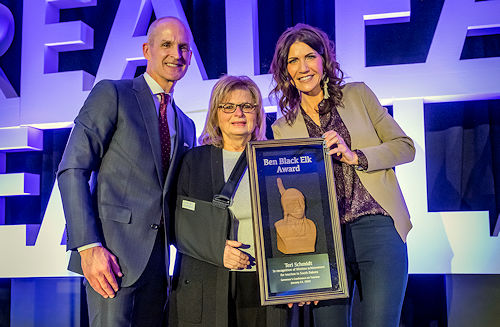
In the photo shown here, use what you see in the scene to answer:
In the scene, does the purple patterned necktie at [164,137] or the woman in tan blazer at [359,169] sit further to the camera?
A: the purple patterned necktie at [164,137]

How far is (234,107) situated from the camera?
1.80 m

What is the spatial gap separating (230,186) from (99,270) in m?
0.55

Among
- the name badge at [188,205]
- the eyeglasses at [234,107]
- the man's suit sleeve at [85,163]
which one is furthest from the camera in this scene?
the eyeglasses at [234,107]

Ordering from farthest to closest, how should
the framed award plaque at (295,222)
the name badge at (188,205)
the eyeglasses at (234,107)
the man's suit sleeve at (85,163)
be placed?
1. the eyeglasses at (234,107)
2. the name badge at (188,205)
3. the man's suit sleeve at (85,163)
4. the framed award plaque at (295,222)

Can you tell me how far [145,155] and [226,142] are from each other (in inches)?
13.5

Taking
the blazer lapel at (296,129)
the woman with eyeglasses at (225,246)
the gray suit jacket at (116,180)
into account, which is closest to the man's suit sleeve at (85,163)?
the gray suit jacket at (116,180)

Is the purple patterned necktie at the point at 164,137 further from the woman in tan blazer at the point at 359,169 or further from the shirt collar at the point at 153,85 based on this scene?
the woman in tan blazer at the point at 359,169

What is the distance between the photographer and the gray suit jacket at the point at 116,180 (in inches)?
62.6

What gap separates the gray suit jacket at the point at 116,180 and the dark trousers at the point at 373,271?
0.70 metres

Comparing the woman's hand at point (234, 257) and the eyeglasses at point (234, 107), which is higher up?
the eyeglasses at point (234, 107)

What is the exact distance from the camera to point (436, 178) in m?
2.61

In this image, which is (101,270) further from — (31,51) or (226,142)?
(31,51)

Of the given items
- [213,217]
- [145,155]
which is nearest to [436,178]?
[213,217]

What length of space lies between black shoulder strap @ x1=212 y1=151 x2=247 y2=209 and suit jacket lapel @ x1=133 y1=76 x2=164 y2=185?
0.79ft
